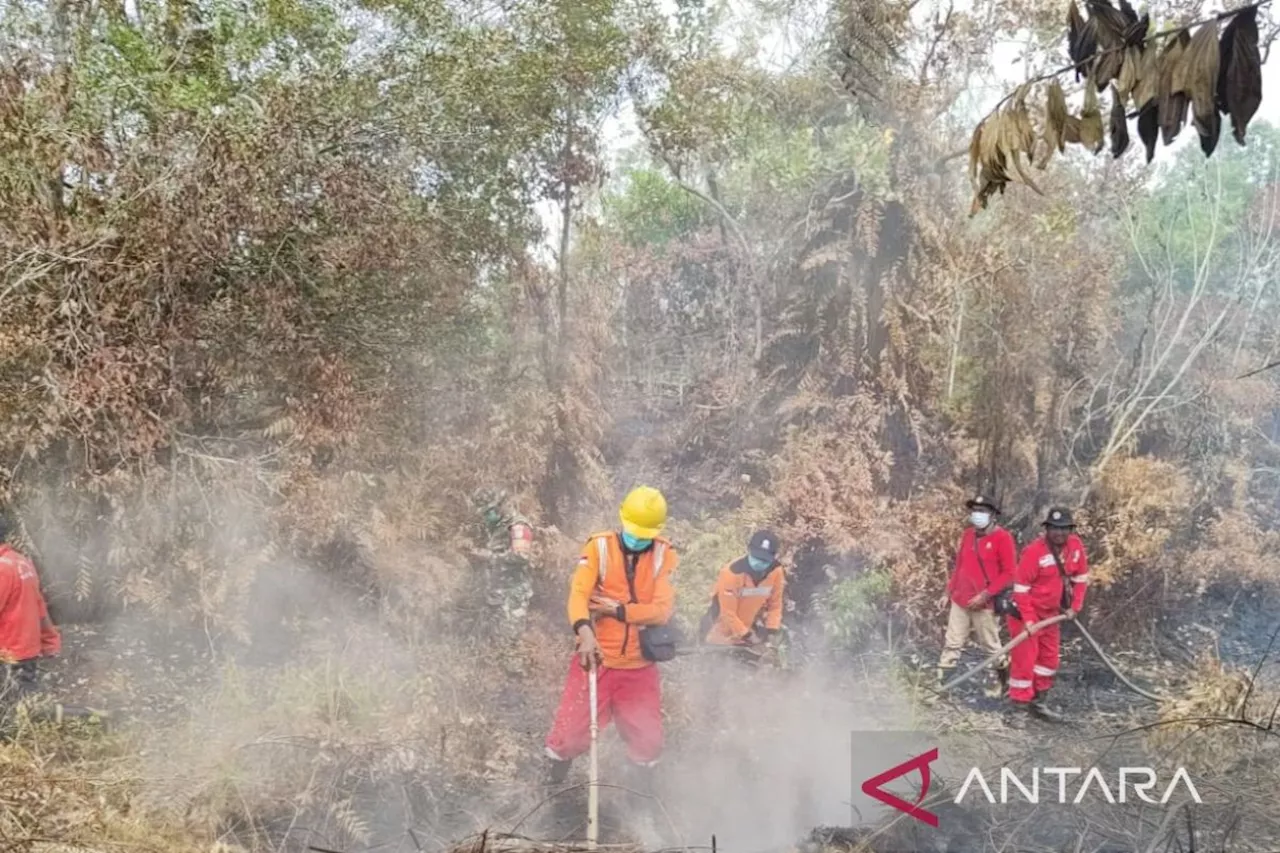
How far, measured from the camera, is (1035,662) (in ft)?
18.4

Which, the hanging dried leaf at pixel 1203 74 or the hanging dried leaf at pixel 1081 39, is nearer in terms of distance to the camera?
the hanging dried leaf at pixel 1203 74

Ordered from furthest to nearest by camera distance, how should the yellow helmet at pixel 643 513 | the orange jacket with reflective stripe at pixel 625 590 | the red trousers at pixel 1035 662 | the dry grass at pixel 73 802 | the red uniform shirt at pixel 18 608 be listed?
the red trousers at pixel 1035 662 → the red uniform shirt at pixel 18 608 → the orange jacket with reflective stripe at pixel 625 590 → the yellow helmet at pixel 643 513 → the dry grass at pixel 73 802

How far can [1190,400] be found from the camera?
19.1 feet

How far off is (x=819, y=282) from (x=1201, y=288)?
2.26 meters

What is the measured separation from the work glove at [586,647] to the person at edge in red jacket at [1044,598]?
266cm

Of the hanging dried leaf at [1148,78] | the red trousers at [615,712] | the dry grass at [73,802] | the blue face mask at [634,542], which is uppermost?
the hanging dried leaf at [1148,78]

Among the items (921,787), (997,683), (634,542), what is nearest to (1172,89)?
(634,542)

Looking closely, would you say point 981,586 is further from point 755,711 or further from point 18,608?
point 18,608

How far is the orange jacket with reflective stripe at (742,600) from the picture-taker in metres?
5.48

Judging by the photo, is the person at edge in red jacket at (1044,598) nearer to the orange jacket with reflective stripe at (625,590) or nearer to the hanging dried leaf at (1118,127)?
the orange jacket with reflective stripe at (625,590)

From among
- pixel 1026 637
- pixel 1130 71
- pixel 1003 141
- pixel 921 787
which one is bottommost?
pixel 921 787

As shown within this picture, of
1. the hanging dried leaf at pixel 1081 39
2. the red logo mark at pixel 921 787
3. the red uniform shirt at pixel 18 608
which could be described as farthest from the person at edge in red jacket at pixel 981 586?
the red uniform shirt at pixel 18 608

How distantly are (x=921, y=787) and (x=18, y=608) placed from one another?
4.62 meters

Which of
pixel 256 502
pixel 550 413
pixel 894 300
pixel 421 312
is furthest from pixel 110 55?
pixel 894 300
